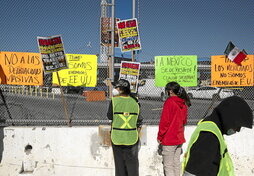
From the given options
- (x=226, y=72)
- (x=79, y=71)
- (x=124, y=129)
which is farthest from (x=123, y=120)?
(x=226, y=72)

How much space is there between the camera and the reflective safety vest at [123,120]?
329 cm

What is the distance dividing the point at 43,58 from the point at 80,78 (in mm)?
825

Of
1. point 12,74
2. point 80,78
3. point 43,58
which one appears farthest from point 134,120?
point 12,74

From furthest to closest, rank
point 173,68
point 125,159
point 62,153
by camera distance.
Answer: point 173,68 < point 62,153 < point 125,159

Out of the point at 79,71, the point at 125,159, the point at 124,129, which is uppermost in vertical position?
the point at 79,71

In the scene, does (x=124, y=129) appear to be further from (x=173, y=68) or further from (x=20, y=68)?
(x=20, y=68)

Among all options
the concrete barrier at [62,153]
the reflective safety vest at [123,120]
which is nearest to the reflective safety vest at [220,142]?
the reflective safety vest at [123,120]

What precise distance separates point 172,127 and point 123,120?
76 centimetres

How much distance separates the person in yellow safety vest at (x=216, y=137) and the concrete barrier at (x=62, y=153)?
279 centimetres

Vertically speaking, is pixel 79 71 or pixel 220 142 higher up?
pixel 79 71

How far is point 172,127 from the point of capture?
3328mm

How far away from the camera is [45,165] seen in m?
4.12

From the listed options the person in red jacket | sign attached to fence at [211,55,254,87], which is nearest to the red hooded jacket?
the person in red jacket

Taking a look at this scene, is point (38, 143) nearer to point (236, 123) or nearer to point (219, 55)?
point (236, 123)
